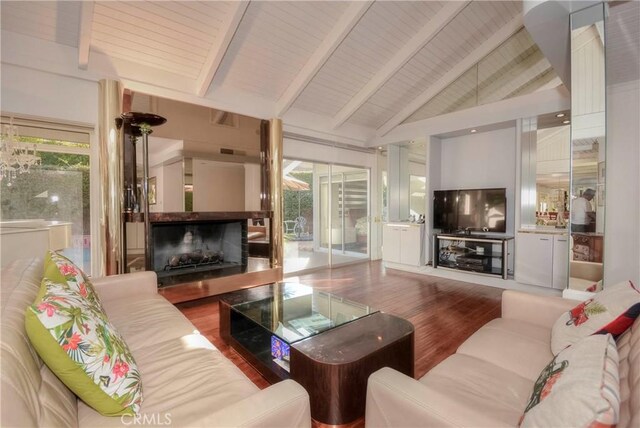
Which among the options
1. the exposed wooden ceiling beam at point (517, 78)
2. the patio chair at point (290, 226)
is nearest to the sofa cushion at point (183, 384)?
the patio chair at point (290, 226)

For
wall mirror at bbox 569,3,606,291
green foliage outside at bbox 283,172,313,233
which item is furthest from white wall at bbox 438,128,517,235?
green foliage outside at bbox 283,172,313,233

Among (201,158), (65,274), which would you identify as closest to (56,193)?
(201,158)

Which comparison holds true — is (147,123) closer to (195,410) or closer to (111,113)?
(111,113)

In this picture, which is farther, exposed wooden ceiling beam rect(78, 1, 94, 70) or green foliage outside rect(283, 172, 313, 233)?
green foliage outside rect(283, 172, 313, 233)

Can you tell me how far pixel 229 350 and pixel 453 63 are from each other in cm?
523

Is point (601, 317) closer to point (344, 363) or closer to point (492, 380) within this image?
point (492, 380)

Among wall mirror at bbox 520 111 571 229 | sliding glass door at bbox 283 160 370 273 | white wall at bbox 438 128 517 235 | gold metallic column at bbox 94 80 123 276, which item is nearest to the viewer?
gold metallic column at bbox 94 80 123 276

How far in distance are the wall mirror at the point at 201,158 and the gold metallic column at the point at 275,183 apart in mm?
204

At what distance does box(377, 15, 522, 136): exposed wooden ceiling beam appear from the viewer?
4.28m

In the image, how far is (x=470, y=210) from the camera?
195 inches

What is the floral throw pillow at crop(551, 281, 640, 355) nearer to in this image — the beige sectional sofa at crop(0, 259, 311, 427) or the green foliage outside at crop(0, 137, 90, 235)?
the beige sectional sofa at crop(0, 259, 311, 427)

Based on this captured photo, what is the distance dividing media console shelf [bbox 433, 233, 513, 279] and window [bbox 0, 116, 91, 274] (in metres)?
5.12

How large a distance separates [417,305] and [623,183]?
2.97m
